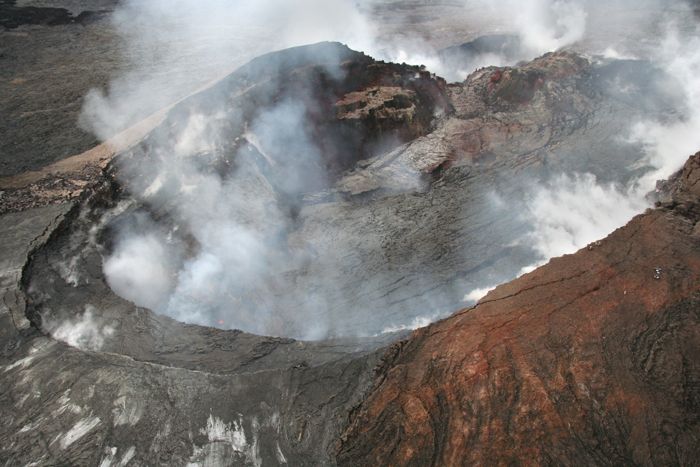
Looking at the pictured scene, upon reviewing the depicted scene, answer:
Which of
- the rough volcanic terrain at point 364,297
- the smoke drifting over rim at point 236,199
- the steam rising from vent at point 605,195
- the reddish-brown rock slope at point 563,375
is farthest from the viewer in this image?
the steam rising from vent at point 605,195

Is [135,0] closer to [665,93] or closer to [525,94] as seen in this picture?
[525,94]

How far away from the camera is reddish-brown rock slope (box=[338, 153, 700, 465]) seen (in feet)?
12.3

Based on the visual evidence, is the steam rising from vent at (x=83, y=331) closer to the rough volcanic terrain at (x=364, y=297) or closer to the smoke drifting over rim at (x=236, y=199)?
the rough volcanic terrain at (x=364, y=297)

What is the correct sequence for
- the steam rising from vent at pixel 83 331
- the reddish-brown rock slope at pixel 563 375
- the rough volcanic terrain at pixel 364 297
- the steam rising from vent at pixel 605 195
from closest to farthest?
the reddish-brown rock slope at pixel 563 375, the rough volcanic terrain at pixel 364 297, the steam rising from vent at pixel 83 331, the steam rising from vent at pixel 605 195

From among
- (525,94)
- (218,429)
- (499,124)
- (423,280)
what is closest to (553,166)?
(499,124)

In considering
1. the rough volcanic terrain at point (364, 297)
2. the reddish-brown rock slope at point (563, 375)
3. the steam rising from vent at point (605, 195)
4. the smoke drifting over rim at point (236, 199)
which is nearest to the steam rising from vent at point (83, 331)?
the rough volcanic terrain at point (364, 297)

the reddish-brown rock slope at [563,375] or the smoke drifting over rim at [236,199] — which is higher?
the reddish-brown rock slope at [563,375]

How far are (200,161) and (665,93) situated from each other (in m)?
10.2

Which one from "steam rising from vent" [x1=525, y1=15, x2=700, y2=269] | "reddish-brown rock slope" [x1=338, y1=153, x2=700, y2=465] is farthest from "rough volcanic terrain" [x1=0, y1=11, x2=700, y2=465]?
"steam rising from vent" [x1=525, y1=15, x2=700, y2=269]

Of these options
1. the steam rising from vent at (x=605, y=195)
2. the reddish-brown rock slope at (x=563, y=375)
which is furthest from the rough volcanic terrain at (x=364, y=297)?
the steam rising from vent at (x=605, y=195)

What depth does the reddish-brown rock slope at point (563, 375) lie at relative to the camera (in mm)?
3758

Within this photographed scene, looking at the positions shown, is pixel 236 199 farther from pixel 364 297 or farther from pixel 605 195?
pixel 605 195

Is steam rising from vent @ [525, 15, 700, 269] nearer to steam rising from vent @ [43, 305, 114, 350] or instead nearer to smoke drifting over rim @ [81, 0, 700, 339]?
smoke drifting over rim @ [81, 0, 700, 339]

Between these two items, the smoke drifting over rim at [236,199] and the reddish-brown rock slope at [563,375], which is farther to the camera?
the smoke drifting over rim at [236,199]
